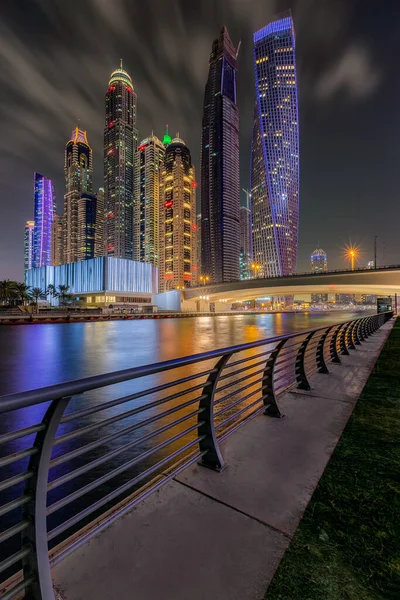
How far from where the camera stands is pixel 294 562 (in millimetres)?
1903

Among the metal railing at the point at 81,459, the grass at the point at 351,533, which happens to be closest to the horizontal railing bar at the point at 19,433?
the metal railing at the point at 81,459

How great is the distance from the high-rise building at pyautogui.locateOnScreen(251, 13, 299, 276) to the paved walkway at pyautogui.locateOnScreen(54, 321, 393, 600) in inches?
6057

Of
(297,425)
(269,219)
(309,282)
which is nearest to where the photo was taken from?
(297,425)

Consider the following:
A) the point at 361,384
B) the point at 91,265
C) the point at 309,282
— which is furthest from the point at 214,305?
the point at 361,384

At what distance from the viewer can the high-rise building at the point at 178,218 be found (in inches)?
6540

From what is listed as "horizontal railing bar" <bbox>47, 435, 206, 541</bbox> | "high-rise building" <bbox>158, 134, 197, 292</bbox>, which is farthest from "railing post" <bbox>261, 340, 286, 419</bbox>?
"high-rise building" <bbox>158, 134, 197, 292</bbox>

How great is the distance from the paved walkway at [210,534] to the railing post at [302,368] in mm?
2367

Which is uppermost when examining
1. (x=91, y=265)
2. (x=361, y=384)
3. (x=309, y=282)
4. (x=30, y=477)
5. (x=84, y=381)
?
(x=91, y=265)

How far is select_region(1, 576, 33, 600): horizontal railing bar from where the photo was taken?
1430 mm

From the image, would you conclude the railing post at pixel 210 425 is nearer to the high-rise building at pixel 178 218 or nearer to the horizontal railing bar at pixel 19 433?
the horizontal railing bar at pixel 19 433

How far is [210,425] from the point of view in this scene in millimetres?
3125

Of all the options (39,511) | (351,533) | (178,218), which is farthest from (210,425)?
(178,218)

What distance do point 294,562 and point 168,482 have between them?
4.43 feet

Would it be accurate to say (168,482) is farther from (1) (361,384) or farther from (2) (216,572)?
(1) (361,384)
